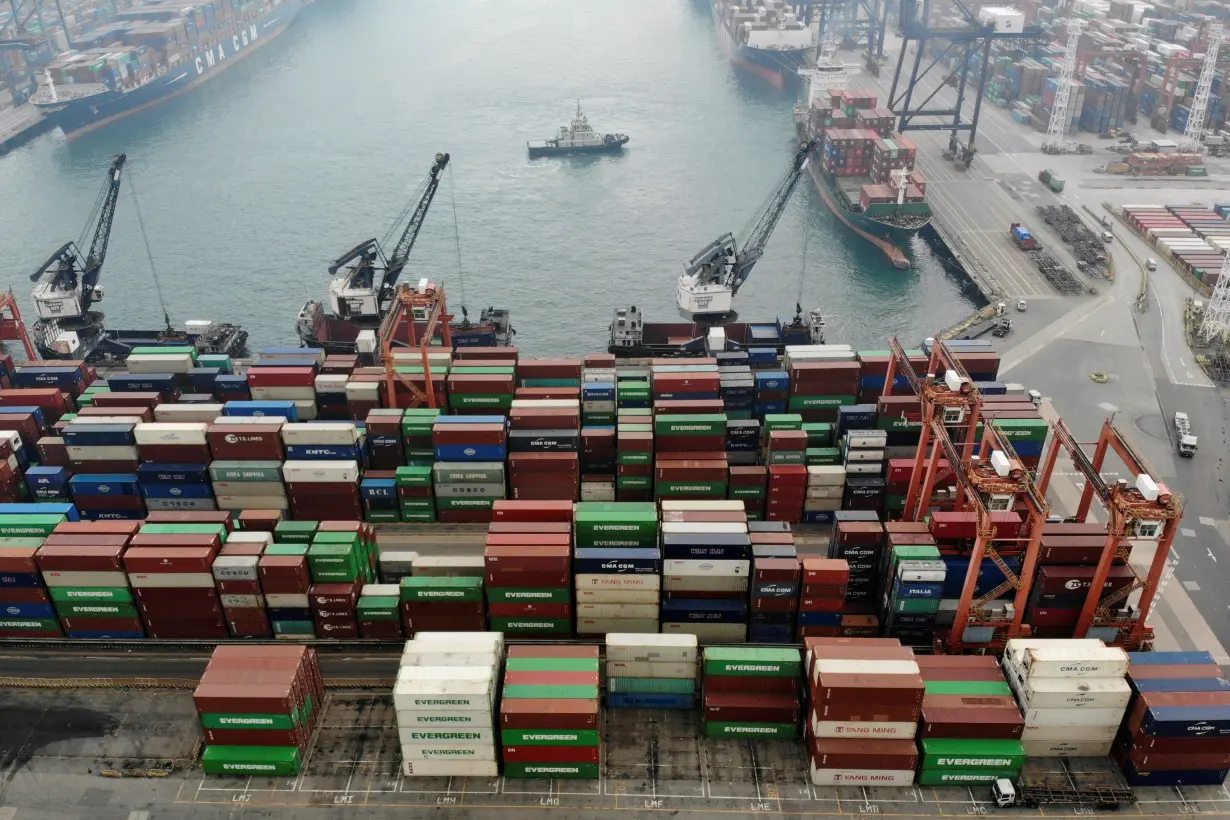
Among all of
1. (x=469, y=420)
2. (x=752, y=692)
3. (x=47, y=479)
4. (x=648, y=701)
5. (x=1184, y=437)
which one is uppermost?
(x=469, y=420)

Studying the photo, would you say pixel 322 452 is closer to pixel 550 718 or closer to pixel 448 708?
pixel 448 708

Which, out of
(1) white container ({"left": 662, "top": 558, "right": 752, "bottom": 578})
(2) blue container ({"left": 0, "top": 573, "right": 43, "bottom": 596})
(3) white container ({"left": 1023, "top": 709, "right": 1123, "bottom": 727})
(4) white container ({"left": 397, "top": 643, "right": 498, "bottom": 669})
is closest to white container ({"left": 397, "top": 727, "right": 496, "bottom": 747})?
(4) white container ({"left": 397, "top": 643, "right": 498, "bottom": 669})

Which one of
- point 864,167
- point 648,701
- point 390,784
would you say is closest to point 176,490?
point 390,784

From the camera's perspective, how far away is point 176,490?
225 feet

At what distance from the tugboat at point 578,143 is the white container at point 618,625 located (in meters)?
127

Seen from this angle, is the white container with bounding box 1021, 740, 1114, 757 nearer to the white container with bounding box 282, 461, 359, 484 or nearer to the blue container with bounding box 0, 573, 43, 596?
the white container with bounding box 282, 461, 359, 484

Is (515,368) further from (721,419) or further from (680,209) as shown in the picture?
(680,209)

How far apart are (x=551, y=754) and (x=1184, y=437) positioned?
61.0 m

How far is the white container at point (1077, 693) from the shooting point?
4791 cm

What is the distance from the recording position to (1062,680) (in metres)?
48.3

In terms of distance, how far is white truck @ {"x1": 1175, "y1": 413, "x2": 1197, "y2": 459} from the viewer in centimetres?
7750

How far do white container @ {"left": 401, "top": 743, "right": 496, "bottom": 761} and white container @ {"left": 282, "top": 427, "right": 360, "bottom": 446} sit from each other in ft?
86.6

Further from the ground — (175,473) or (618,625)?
(175,473)

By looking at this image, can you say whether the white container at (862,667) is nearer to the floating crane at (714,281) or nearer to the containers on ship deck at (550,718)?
the containers on ship deck at (550,718)
